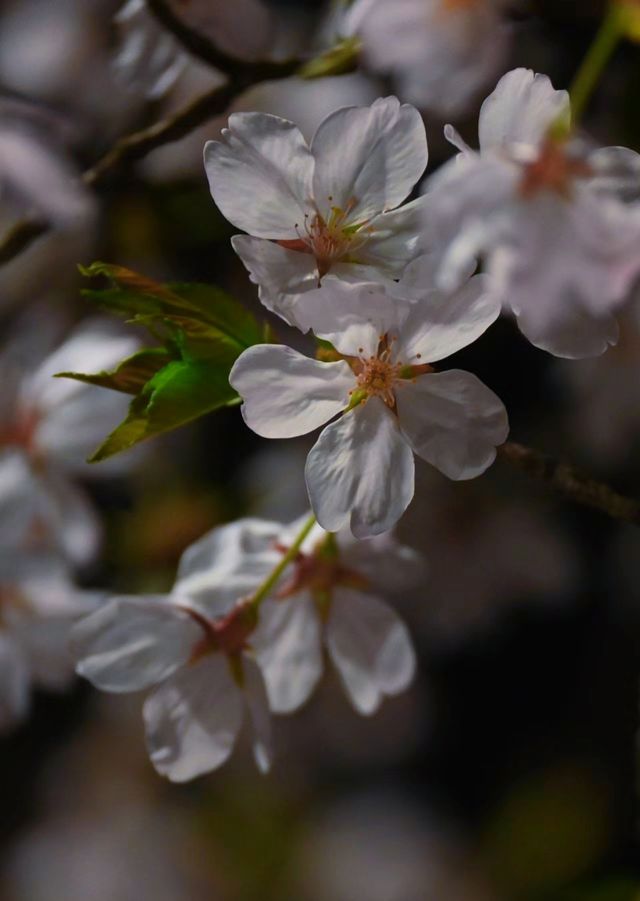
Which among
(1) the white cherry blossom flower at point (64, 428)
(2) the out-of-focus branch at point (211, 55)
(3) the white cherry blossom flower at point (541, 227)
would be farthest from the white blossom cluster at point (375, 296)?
(1) the white cherry blossom flower at point (64, 428)

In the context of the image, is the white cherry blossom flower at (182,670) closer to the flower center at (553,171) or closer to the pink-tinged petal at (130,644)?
the pink-tinged petal at (130,644)

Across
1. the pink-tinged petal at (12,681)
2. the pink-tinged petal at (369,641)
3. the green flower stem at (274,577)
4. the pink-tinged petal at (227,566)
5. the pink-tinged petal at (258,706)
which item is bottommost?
the pink-tinged petal at (12,681)

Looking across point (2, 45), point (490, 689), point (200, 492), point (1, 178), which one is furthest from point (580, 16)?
point (490, 689)

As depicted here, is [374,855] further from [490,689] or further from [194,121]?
[194,121]

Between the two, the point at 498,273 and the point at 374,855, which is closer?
the point at 498,273

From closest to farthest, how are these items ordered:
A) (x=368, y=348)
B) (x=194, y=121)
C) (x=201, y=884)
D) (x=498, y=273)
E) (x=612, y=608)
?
(x=498, y=273), (x=368, y=348), (x=194, y=121), (x=612, y=608), (x=201, y=884)

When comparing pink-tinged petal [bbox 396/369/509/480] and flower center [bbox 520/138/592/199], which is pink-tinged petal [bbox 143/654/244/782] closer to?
pink-tinged petal [bbox 396/369/509/480]

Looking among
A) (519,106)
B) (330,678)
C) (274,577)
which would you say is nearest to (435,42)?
(519,106)
